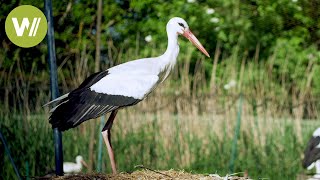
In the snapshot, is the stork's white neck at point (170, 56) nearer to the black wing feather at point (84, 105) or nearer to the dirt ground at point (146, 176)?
the black wing feather at point (84, 105)

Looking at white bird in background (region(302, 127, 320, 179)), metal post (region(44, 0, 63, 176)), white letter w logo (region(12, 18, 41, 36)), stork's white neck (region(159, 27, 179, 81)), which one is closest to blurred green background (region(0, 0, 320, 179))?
white bird in background (region(302, 127, 320, 179))

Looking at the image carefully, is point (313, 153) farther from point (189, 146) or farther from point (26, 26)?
point (26, 26)

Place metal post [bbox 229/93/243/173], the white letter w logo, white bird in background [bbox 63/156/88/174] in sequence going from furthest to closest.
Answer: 1. metal post [bbox 229/93/243/173]
2. white bird in background [bbox 63/156/88/174]
3. the white letter w logo

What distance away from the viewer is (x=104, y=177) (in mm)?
4316

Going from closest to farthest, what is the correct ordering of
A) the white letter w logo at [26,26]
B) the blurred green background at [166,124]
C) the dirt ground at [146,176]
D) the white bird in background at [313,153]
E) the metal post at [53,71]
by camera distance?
1. the dirt ground at [146,176]
2. the metal post at [53,71]
3. the white letter w logo at [26,26]
4. the white bird in background at [313,153]
5. the blurred green background at [166,124]

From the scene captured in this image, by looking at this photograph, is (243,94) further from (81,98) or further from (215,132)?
(81,98)

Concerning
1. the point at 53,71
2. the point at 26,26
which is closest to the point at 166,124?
the point at 26,26

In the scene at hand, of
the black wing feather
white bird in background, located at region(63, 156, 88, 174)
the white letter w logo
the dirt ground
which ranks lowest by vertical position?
white bird in background, located at region(63, 156, 88, 174)

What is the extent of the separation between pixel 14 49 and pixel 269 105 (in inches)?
119

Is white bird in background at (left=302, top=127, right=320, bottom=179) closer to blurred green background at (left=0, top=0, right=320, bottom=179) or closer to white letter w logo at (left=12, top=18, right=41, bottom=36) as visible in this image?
blurred green background at (left=0, top=0, right=320, bottom=179)

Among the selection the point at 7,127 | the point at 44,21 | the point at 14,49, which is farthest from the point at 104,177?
the point at 14,49

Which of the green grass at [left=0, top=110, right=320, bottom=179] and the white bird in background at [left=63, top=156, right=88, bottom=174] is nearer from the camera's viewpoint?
the white bird in background at [left=63, top=156, right=88, bottom=174]

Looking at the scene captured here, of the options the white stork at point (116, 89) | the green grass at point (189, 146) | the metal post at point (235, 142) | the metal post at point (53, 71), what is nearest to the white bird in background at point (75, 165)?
the green grass at point (189, 146)

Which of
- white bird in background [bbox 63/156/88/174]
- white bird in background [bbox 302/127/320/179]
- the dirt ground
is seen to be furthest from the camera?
white bird in background [bbox 63/156/88/174]
